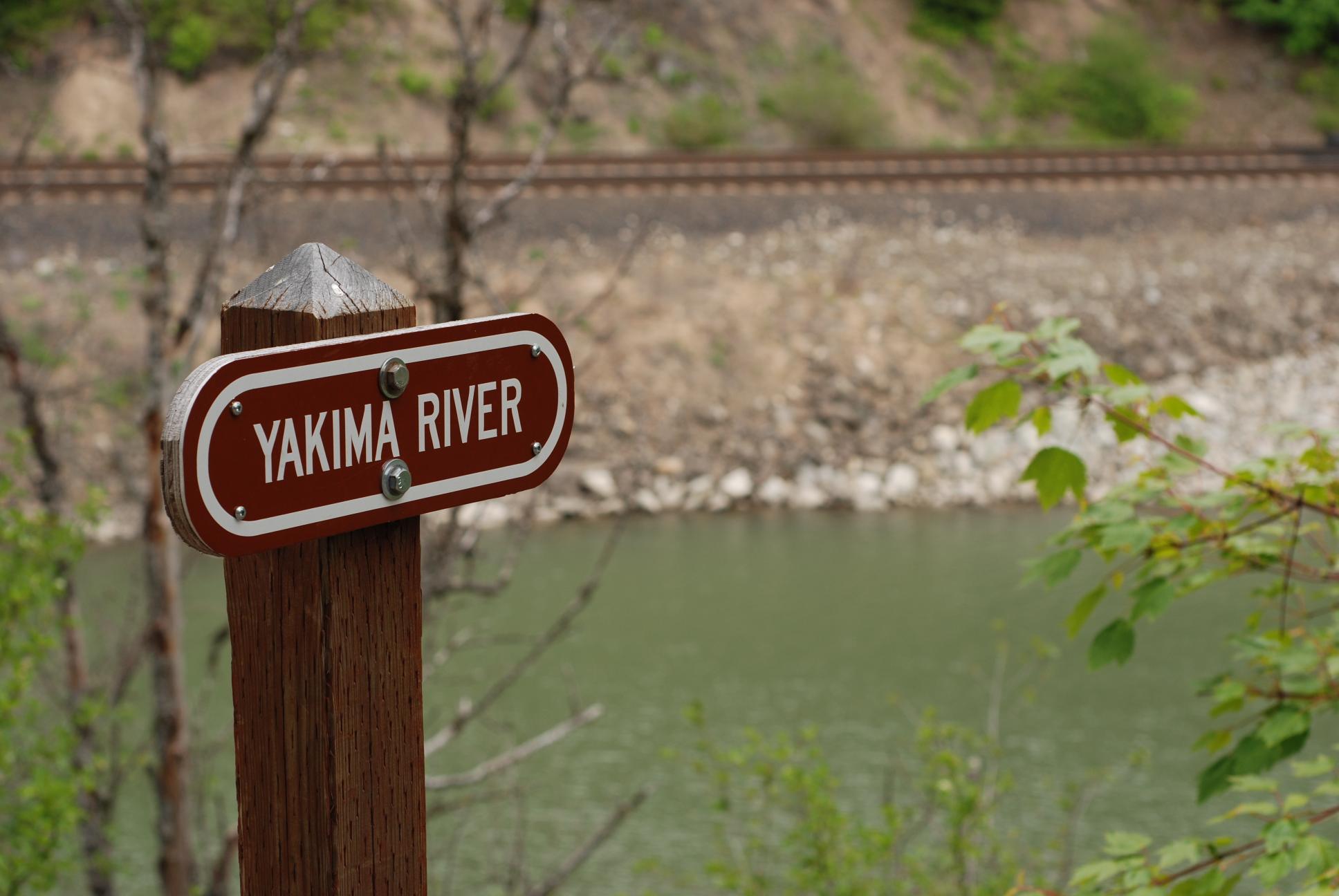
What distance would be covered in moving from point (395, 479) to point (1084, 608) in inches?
59.0

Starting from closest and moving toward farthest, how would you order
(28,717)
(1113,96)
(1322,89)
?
(28,717) < (1113,96) < (1322,89)

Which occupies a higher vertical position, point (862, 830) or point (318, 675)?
point (318, 675)

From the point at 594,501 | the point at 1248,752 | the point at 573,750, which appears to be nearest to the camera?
the point at 1248,752

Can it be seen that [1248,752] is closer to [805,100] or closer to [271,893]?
[271,893]

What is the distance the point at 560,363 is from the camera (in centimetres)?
155

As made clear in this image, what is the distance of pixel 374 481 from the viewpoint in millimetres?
1374

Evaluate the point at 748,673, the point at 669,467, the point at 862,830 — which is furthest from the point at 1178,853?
the point at 669,467

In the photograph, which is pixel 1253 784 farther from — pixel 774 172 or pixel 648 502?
pixel 774 172

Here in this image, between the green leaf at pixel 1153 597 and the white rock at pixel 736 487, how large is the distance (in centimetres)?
1087

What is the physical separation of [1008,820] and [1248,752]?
546 cm

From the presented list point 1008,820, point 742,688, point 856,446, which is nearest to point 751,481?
point 856,446

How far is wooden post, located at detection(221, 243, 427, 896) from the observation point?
4.47 feet

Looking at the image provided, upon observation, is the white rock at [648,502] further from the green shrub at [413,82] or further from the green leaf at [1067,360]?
the green leaf at [1067,360]

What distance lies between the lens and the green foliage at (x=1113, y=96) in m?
21.3
